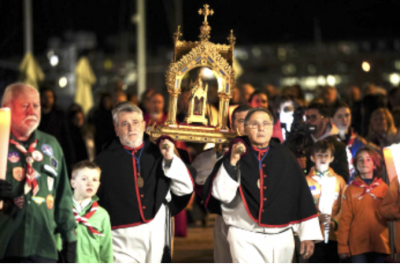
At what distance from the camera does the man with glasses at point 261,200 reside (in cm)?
679

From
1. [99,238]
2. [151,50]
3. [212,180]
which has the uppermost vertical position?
[151,50]

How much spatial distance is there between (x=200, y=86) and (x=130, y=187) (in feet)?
4.01

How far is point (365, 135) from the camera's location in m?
10.4

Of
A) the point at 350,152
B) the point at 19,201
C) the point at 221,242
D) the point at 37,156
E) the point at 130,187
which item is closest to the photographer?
the point at 19,201

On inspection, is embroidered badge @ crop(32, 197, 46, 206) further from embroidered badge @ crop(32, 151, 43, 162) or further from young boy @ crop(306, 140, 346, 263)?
young boy @ crop(306, 140, 346, 263)

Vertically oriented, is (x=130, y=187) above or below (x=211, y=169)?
below

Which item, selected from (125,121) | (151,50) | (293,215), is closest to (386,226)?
(293,215)

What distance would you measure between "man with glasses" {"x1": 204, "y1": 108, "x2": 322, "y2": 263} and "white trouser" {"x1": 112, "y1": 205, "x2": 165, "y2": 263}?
524 mm

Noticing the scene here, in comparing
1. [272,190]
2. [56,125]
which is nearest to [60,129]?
[56,125]

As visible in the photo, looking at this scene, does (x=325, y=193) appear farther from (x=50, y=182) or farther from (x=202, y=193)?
(x=50, y=182)

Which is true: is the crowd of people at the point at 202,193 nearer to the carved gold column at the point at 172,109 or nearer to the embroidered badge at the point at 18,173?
the embroidered badge at the point at 18,173

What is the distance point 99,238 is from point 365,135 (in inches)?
191

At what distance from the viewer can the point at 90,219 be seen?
21.5 feet

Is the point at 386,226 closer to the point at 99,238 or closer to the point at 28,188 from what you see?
the point at 99,238
